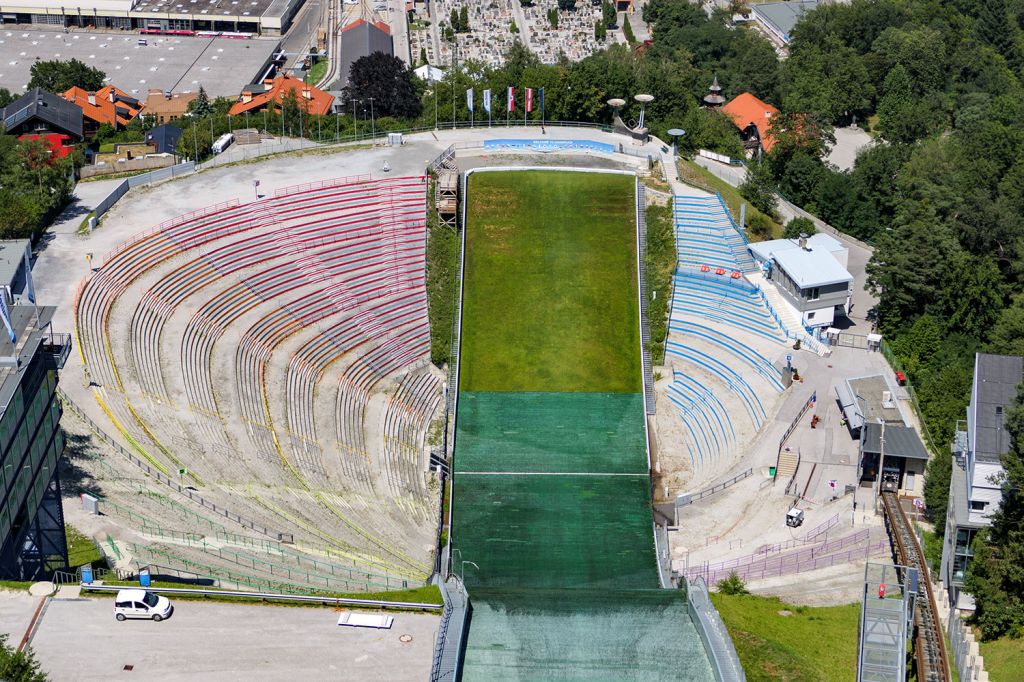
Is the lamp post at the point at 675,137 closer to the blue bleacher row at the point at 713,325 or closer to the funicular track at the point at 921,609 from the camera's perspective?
the blue bleacher row at the point at 713,325

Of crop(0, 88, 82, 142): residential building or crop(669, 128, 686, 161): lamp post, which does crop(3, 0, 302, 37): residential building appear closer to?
crop(0, 88, 82, 142): residential building

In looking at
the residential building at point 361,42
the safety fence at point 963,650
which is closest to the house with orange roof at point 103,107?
the residential building at point 361,42

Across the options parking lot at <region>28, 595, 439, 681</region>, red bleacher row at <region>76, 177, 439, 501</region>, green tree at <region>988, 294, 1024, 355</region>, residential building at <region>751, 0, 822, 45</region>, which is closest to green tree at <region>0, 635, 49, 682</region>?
parking lot at <region>28, 595, 439, 681</region>

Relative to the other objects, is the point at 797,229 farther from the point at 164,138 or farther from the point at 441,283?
the point at 164,138

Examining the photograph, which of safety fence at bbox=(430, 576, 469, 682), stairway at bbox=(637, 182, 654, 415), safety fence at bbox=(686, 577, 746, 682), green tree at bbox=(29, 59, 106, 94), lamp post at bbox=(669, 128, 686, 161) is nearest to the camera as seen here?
safety fence at bbox=(430, 576, 469, 682)

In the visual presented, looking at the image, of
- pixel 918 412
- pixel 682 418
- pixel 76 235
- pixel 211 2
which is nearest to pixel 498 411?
pixel 682 418

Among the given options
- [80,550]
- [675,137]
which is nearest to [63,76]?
[675,137]
